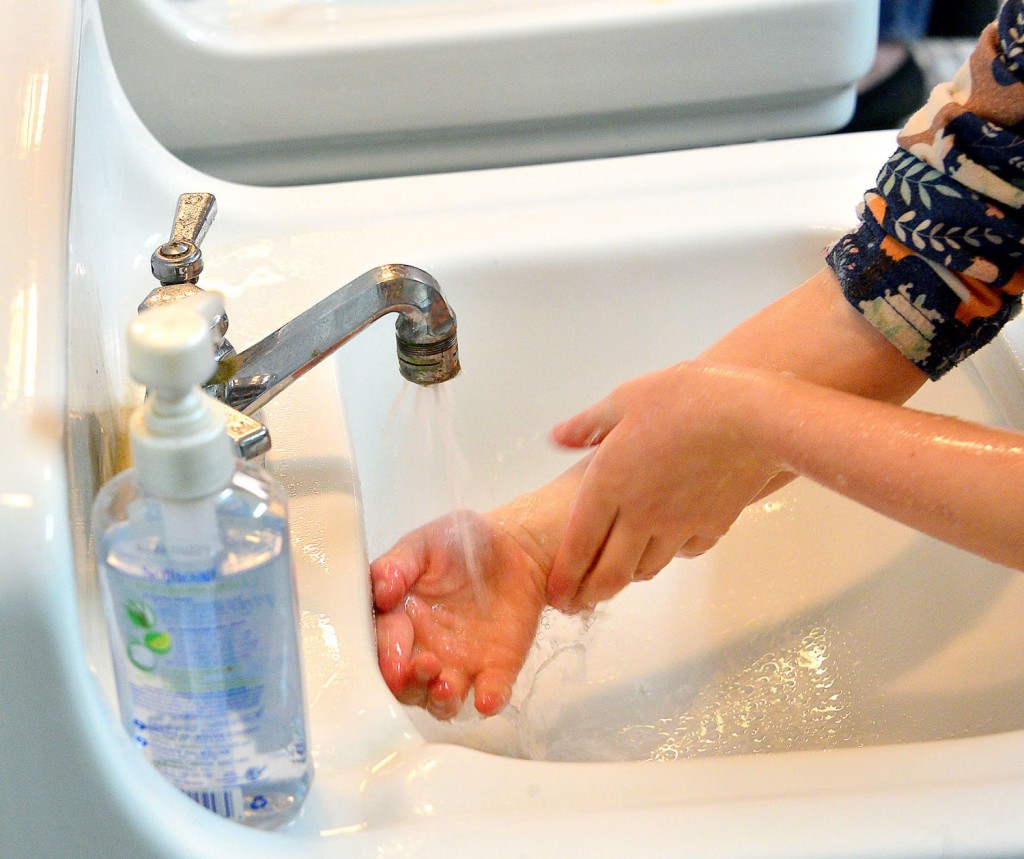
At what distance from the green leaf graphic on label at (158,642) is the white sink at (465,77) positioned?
76 cm

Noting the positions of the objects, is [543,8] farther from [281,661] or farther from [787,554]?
[281,661]

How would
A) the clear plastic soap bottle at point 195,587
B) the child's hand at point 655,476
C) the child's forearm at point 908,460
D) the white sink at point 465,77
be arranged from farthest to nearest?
1. the white sink at point 465,77
2. the child's hand at point 655,476
3. the child's forearm at point 908,460
4. the clear plastic soap bottle at point 195,587

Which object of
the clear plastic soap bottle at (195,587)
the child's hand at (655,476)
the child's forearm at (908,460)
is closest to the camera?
the clear plastic soap bottle at (195,587)

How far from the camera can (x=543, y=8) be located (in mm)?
1044

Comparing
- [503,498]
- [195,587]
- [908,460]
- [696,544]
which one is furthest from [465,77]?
[195,587]

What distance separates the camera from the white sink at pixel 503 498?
0.35 metres

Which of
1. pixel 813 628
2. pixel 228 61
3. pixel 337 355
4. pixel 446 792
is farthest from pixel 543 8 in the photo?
pixel 446 792

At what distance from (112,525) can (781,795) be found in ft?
0.85

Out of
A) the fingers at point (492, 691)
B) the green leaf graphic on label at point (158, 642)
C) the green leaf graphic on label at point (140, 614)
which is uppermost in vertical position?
the green leaf graphic on label at point (140, 614)

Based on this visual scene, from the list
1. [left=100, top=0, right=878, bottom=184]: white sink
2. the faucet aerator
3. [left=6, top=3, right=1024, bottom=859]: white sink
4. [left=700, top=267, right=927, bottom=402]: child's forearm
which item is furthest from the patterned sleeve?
[left=100, top=0, right=878, bottom=184]: white sink

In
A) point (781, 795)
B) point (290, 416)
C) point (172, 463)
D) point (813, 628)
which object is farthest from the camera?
point (813, 628)

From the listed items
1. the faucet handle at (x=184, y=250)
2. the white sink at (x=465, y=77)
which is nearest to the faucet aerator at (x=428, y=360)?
the faucet handle at (x=184, y=250)

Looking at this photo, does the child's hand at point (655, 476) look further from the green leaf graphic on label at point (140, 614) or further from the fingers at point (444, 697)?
the green leaf graphic on label at point (140, 614)

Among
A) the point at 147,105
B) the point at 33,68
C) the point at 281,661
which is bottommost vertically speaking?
the point at 147,105
